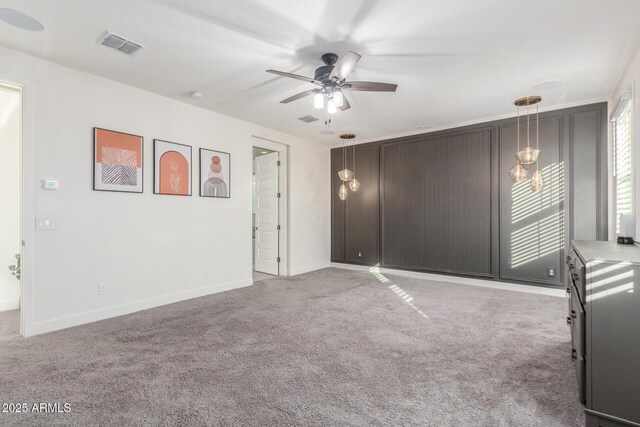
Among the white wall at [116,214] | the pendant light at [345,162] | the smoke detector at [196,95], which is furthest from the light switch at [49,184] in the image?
the pendant light at [345,162]

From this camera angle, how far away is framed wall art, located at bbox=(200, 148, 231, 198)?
4.57m

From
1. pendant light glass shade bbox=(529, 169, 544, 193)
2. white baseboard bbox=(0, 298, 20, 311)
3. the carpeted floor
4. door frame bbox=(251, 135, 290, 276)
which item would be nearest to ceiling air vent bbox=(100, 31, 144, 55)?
the carpeted floor

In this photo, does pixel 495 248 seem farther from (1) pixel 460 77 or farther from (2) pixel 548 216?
(1) pixel 460 77

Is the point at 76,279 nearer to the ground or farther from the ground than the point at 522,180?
nearer to the ground

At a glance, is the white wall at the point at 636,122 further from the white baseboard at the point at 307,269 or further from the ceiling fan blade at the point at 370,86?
the white baseboard at the point at 307,269

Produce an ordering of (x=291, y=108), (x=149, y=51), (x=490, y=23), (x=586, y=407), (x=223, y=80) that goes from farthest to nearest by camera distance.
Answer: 1. (x=291, y=108)
2. (x=223, y=80)
3. (x=149, y=51)
4. (x=490, y=23)
5. (x=586, y=407)

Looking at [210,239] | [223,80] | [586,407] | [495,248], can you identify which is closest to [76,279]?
[210,239]

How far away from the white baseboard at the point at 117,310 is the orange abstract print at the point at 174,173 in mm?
1402

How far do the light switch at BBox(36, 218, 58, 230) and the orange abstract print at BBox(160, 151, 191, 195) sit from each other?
116 centimetres

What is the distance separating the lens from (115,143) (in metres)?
3.62

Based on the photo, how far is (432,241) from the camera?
5.65 meters

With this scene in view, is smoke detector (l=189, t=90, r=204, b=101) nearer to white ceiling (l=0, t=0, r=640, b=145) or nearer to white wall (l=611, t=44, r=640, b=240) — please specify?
white ceiling (l=0, t=0, r=640, b=145)

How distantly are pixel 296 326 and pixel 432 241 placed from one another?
10.9 ft

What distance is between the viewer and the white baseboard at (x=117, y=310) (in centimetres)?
311
